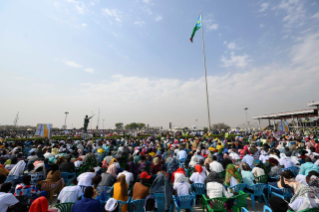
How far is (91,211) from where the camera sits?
9.87 ft

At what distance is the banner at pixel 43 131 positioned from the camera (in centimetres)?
1723

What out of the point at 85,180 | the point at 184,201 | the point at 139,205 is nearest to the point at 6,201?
the point at 85,180

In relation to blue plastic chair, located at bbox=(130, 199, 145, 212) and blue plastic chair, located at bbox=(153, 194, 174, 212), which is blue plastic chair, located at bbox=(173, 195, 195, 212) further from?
blue plastic chair, located at bbox=(130, 199, 145, 212)

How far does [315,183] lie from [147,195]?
3783 millimetres

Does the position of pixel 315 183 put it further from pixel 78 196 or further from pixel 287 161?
pixel 78 196

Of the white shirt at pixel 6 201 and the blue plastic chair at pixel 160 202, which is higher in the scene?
the white shirt at pixel 6 201

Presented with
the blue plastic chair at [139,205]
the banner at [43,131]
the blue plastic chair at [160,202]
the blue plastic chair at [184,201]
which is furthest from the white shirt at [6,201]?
the banner at [43,131]

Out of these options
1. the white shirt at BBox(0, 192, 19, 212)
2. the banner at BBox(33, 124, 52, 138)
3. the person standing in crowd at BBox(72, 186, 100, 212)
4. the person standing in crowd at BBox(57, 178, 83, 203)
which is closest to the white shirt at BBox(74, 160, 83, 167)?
the person standing in crowd at BBox(57, 178, 83, 203)

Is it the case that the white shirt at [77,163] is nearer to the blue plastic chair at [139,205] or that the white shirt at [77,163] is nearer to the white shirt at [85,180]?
the white shirt at [85,180]

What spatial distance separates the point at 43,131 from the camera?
1745 cm

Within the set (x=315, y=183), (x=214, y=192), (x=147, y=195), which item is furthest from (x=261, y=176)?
(x=147, y=195)

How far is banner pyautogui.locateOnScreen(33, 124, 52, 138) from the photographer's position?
17.2 meters

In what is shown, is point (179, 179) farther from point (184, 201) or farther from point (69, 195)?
point (69, 195)

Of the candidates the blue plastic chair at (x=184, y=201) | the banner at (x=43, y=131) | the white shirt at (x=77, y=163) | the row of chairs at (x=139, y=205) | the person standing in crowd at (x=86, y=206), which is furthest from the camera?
the banner at (x=43, y=131)
